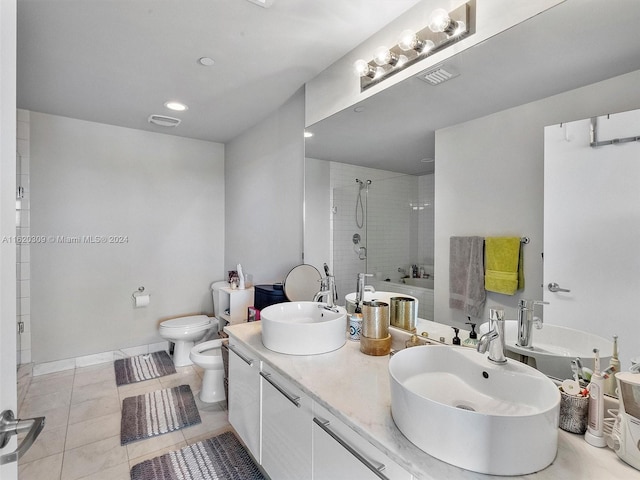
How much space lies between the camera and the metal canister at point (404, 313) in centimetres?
153

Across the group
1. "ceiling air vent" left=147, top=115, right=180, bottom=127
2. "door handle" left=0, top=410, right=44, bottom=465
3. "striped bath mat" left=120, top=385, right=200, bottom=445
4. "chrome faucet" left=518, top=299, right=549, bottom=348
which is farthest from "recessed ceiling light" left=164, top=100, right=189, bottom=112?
"chrome faucet" left=518, top=299, right=549, bottom=348

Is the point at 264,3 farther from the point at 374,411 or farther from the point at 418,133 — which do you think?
the point at 374,411

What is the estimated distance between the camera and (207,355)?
252 cm

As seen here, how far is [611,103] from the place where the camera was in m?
0.93

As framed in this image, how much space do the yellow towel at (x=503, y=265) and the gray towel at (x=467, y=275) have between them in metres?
0.03

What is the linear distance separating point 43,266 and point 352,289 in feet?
9.64

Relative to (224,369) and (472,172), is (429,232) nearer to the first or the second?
(472,172)

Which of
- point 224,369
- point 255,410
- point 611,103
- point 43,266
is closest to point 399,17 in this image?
point 611,103

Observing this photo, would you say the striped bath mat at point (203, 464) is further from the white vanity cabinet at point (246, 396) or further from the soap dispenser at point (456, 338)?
the soap dispenser at point (456, 338)

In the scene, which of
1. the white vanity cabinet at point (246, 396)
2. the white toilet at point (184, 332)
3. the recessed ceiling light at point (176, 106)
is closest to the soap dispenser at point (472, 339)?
the white vanity cabinet at point (246, 396)

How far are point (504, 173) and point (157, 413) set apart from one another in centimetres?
270

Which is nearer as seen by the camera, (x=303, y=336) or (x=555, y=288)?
(x=555, y=288)

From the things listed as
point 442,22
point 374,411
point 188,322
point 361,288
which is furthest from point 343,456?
point 188,322

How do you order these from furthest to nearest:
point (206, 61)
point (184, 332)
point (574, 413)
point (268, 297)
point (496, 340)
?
point (184, 332) < point (268, 297) < point (206, 61) < point (496, 340) < point (574, 413)
